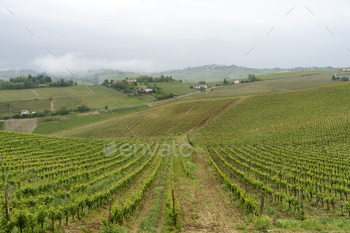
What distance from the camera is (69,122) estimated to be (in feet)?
244

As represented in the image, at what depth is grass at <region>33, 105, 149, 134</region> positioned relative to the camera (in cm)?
Result: 6865

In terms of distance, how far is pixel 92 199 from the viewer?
44.2 feet

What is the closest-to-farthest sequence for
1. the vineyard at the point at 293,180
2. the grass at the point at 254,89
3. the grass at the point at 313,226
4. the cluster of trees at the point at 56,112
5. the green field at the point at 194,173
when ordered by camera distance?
1. the grass at the point at 313,226
2. the green field at the point at 194,173
3. the vineyard at the point at 293,180
4. the cluster of trees at the point at 56,112
5. the grass at the point at 254,89

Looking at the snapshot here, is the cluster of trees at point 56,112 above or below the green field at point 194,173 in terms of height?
above

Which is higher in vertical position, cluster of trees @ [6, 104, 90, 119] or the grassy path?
cluster of trees @ [6, 104, 90, 119]

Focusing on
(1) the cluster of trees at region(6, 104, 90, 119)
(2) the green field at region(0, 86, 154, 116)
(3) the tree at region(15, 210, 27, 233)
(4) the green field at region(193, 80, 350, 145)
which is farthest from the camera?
(2) the green field at region(0, 86, 154, 116)

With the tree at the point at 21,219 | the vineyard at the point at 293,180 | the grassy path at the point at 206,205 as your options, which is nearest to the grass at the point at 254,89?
the vineyard at the point at 293,180

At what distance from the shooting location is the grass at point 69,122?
6865 centimetres

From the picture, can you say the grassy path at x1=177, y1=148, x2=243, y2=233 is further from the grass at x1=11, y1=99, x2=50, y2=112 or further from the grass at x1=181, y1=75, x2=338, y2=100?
A: the grass at x1=11, y1=99, x2=50, y2=112

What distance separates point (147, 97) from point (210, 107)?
3536 centimetres

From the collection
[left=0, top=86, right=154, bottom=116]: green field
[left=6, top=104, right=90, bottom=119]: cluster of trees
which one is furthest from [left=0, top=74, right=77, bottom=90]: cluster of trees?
[left=6, top=104, right=90, bottom=119]: cluster of trees

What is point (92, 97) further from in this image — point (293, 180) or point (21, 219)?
point (21, 219)

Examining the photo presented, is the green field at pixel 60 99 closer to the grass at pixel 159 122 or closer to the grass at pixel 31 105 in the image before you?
the grass at pixel 31 105

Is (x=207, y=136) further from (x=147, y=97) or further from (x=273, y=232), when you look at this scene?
(x=147, y=97)
